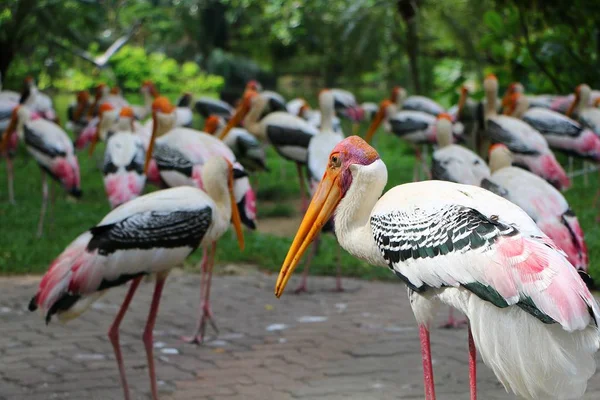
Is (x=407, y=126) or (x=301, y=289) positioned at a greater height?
(x=407, y=126)

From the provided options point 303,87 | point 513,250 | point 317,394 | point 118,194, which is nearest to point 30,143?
point 118,194

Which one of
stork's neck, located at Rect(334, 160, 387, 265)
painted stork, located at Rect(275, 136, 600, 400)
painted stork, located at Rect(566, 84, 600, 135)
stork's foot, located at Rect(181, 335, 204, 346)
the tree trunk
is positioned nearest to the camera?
painted stork, located at Rect(275, 136, 600, 400)

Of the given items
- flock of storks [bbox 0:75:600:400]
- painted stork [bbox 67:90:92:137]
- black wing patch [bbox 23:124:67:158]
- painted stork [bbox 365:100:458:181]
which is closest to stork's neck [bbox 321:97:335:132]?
flock of storks [bbox 0:75:600:400]

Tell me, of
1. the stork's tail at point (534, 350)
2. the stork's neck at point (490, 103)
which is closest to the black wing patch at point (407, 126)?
the stork's neck at point (490, 103)

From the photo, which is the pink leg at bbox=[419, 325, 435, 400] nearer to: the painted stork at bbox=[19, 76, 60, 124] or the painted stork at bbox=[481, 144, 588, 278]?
the painted stork at bbox=[481, 144, 588, 278]

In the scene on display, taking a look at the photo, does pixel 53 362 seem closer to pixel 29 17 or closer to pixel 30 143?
pixel 30 143

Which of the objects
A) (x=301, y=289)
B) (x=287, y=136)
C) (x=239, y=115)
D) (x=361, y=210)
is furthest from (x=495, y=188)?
(x=239, y=115)

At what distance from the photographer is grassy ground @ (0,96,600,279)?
8367 mm

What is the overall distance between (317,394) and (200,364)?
0.90m

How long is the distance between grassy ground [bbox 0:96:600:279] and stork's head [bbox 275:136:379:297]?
3.84 metres

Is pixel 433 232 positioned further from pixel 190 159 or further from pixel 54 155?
pixel 54 155

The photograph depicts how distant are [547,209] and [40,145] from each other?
5.82 metres

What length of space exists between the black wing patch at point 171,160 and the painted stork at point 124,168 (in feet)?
1.47

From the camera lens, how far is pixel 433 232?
3.86 metres
